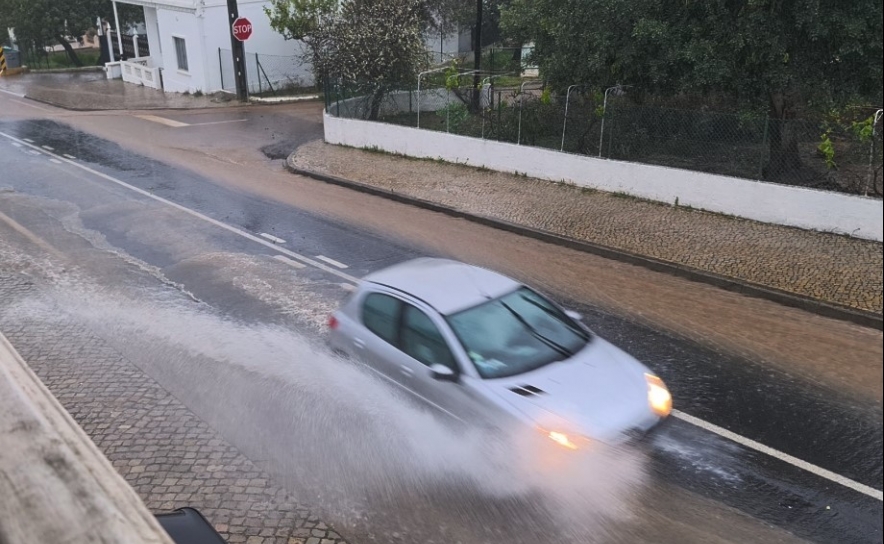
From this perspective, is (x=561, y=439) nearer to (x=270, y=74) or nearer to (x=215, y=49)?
(x=270, y=74)

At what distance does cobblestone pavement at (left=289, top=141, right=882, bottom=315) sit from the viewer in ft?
22.6

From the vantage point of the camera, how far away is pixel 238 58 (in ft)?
97.6

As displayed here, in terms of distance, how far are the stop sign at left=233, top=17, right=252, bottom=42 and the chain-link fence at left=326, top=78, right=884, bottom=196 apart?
878cm

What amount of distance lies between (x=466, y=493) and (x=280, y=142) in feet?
59.5

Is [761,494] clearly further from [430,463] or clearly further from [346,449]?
[346,449]

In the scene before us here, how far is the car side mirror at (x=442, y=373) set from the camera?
20.7 feet

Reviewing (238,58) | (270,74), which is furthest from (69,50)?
(238,58)

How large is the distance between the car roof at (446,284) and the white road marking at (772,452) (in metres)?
2.08

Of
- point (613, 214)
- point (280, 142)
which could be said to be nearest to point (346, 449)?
point (613, 214)

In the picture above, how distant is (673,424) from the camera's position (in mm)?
6895

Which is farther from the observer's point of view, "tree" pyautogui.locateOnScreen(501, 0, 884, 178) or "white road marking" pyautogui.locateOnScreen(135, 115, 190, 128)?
"white road marking" pyautogui.locateOnScreen(135, 115, 190, 128)

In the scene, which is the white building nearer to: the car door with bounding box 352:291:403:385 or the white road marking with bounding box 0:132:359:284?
the white road marking with bounding box 0:132:359:284

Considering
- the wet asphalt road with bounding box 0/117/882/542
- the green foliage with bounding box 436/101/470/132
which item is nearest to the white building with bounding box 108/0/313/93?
the green foliage with bounding box 436/101/470/132

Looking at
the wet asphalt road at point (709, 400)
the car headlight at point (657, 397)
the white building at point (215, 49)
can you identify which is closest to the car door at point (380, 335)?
the wet asphalt road at point (709, 400)
